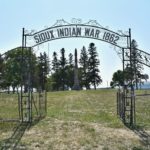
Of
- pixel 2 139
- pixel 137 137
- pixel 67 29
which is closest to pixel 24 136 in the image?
pixel 2 139

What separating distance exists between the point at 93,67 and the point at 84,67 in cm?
221

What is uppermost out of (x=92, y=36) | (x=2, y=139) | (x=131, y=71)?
(x=92, y=36)

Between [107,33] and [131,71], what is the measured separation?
180 centimetres

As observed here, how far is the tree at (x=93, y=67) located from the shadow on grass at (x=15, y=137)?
261ft

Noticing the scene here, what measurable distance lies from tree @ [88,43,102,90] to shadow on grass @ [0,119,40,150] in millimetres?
79657

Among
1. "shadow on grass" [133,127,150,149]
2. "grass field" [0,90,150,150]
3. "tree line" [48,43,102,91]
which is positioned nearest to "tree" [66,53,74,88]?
"tree line" [48,43,102,91]

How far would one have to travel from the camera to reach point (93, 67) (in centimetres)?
9550

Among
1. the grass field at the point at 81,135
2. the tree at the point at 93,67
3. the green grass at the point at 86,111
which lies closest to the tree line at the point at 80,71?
the tree at the point at 93,67

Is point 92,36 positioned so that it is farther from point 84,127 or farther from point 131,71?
point 84,127

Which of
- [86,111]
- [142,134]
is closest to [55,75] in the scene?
[86,111]

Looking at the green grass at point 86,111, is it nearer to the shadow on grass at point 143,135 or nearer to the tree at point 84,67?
the shadow on grass at point 143,135

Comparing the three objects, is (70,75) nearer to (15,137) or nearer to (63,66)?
(63,66)

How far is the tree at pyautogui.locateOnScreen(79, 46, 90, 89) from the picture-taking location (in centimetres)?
9550

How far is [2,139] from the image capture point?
39.8ft
